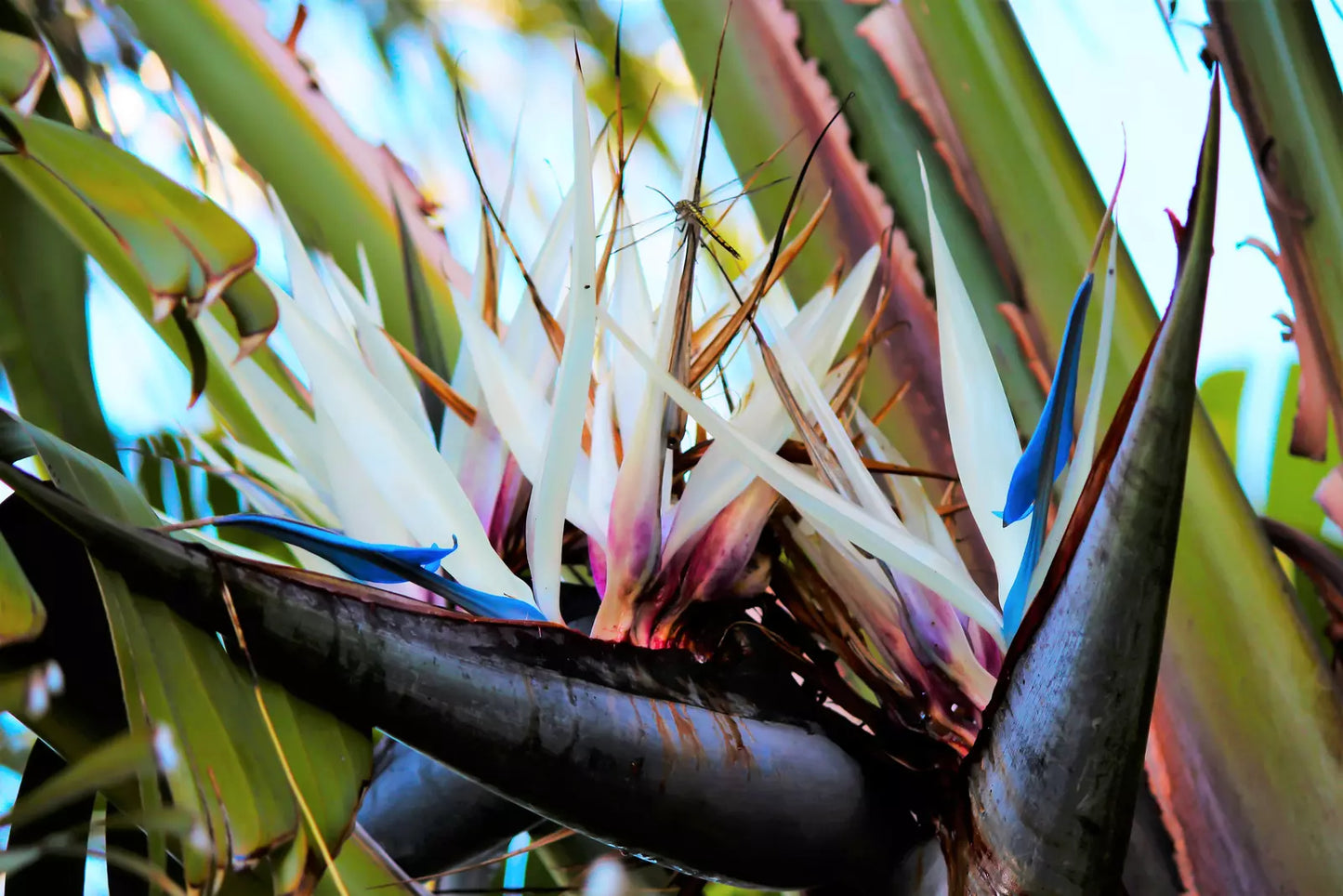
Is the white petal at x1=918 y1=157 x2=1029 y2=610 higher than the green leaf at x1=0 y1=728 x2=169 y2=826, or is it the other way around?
the white petal at x1=918 y1=157 x2=1029 y2=610

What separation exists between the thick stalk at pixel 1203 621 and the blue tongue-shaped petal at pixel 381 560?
19 centimetres

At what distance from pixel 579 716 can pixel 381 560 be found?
0.05 m

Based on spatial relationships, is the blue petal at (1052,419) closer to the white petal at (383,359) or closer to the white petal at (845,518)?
the white petal at (845,518)

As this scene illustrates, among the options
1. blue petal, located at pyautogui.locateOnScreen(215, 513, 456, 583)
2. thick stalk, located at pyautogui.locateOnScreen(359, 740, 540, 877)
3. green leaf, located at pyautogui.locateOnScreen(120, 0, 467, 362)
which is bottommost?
thick stalk, located at pyautogui.locateOnScreen(359, 740, 540, 877)

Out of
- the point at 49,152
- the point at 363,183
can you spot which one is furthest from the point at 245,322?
the point at 363,183

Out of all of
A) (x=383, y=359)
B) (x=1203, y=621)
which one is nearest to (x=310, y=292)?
(x=383, y=359)

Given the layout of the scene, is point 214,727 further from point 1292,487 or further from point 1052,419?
point 1292,487

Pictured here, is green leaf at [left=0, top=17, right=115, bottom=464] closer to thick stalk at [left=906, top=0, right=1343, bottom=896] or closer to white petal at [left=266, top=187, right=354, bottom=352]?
white petal at [left=266, top=187, right=354, bottom=352]

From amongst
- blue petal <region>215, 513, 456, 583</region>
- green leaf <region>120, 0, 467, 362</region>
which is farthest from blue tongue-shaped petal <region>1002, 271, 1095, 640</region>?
green leaf <region>120, 0, 467, 362</region>

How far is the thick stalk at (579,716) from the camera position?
153mm

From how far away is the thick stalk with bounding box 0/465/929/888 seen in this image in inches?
6.0

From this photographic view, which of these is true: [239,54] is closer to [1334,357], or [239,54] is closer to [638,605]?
[638,605]

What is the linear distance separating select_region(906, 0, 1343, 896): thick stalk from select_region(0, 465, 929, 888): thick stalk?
4.5 inches

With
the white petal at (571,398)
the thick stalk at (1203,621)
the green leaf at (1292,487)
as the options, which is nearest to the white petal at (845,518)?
the white petal at (571,398)
